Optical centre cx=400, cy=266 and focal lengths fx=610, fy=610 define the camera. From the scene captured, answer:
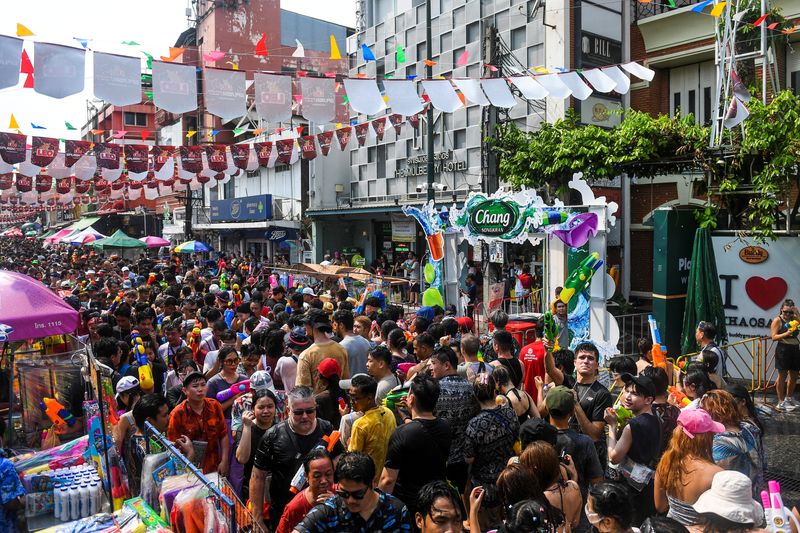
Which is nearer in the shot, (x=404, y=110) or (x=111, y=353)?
(x=111, y=353)

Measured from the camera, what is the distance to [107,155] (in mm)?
16203

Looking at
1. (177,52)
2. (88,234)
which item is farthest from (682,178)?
(88,234)

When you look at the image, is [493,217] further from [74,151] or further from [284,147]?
[74,151]

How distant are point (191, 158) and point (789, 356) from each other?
1460 cm

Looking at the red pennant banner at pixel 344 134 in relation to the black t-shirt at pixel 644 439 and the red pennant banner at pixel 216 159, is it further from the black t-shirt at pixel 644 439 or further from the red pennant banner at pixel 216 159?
the black t-shirt at pixel 644 439

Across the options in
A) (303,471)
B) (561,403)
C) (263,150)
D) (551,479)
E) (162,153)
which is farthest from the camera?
(263,150)

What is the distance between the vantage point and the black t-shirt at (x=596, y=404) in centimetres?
483

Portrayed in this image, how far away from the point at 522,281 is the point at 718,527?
1142 cm

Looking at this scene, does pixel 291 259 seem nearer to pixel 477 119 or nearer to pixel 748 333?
pixel 477 119

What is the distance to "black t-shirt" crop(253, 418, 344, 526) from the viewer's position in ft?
13.2

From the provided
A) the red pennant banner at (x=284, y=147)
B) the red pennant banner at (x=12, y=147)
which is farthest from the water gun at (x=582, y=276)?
the red pennant banner at (x=12, y=147)

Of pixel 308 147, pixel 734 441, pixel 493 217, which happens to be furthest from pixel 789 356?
pixel 308 147

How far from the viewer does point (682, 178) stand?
18.0 meters

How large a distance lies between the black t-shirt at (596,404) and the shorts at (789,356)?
549 cm
